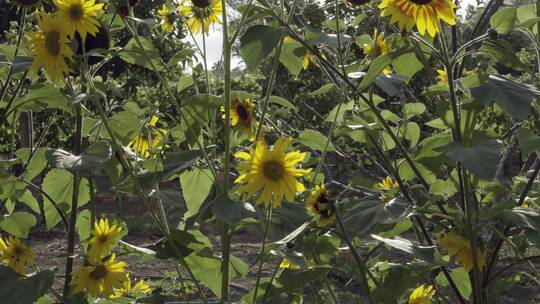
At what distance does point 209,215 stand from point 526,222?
1.77ft

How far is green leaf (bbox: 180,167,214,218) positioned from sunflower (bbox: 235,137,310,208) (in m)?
0.27

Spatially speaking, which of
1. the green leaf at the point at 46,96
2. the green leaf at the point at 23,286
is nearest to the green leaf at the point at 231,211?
the green leaf at the point at 23,286

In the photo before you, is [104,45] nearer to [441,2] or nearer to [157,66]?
→ [157,66]

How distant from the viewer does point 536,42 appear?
170 cm

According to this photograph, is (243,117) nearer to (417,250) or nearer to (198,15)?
(198,15)

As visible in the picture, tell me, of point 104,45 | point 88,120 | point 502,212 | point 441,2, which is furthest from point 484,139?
point 88,120

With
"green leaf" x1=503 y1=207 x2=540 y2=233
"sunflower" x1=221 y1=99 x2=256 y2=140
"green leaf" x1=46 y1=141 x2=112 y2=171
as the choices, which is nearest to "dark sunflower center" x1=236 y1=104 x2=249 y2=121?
"sunflower" x1=221 y1=99 x2=256 y2=140

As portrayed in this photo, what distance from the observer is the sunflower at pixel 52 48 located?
1483mm

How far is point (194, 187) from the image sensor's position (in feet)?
5.54

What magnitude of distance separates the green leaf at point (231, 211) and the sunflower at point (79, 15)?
1.39ft

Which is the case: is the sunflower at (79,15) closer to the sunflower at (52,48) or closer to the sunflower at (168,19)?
the sunflower at (52,48)

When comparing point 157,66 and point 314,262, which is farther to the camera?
point 314,262

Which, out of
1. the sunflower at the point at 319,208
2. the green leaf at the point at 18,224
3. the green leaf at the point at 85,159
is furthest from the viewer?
the green leaf at the point at 18,224

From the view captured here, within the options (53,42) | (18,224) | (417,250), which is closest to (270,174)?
(417,250)
